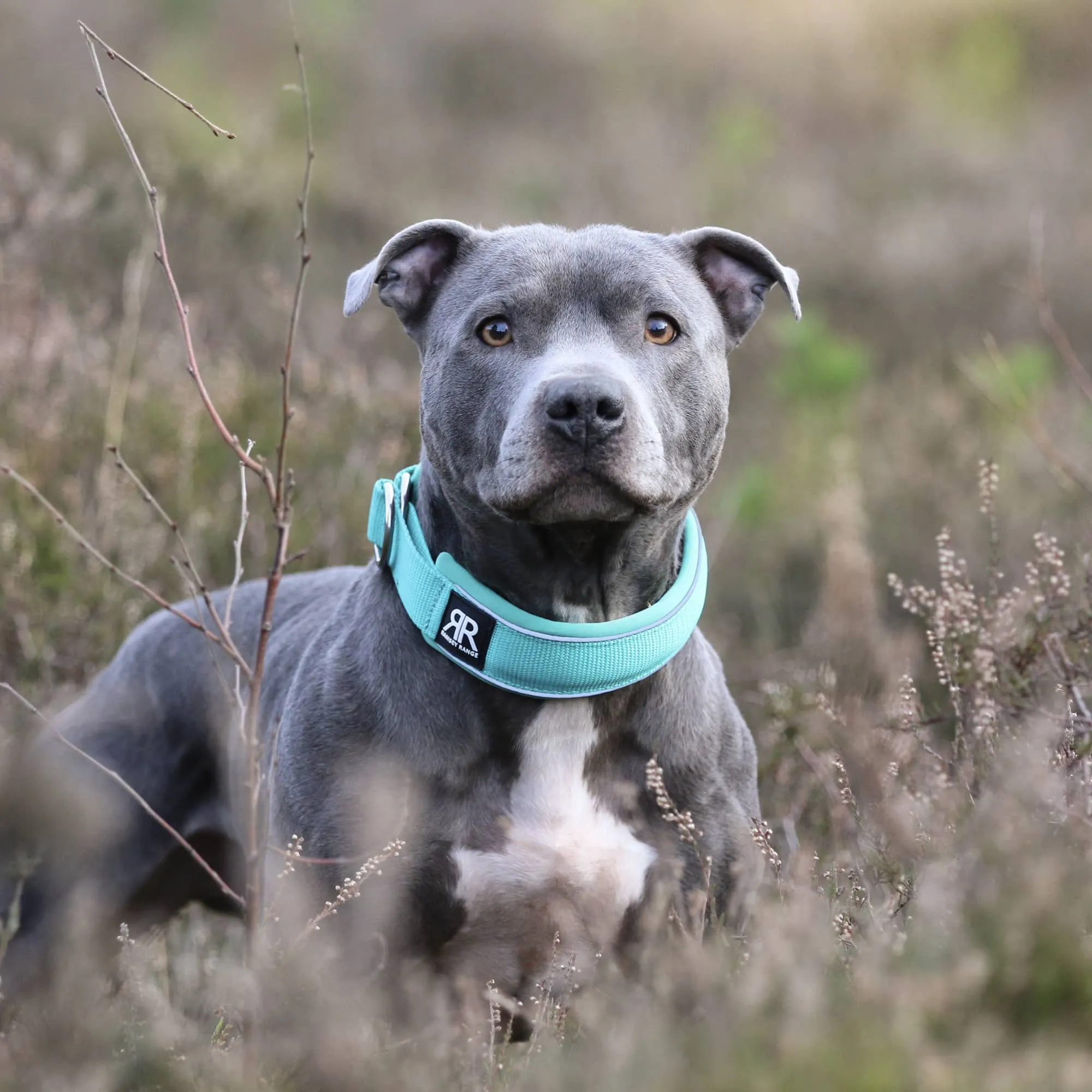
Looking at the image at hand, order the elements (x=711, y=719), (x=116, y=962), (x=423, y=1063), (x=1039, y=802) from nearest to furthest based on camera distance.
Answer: (x=423, y=1063)
(x=1039, y=802)
(x=711, y=719)
(x=116, y=962)

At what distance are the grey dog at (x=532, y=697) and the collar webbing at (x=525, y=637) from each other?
0.27 feet

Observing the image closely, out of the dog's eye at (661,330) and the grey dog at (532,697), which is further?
the dog's eye at (661,330)

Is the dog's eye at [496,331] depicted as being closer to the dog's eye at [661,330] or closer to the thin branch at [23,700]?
the dog's eye at [661,330]

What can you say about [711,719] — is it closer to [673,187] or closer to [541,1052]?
[541,1052]

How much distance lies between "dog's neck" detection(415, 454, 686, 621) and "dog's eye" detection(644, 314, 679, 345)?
0.43 metres

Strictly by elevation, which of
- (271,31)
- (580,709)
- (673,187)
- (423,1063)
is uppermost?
(271,31)

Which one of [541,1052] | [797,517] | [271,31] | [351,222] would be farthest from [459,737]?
[271,31]

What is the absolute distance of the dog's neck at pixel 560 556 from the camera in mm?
3504

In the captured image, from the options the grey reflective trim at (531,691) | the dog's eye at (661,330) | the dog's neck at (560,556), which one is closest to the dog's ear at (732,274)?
the dog's eye at (661,330)

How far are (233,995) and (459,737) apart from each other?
1017mm

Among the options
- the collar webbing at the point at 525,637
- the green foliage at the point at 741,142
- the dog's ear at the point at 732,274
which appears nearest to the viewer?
the collar webbing at the point at 525,637

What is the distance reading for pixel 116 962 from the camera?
4.18 metres

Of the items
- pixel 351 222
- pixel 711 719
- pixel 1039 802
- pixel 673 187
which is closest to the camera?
pixel 1039 802

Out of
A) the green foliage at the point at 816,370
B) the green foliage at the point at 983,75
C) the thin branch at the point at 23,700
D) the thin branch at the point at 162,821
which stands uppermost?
the green foliage at the point at 983,75
